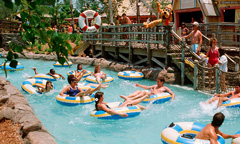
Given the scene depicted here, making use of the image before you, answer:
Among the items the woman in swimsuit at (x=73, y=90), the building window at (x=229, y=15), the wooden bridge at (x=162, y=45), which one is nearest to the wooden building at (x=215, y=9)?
the building window at (x=229, y=15)

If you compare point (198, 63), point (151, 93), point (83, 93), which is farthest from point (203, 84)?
point (83, 93)

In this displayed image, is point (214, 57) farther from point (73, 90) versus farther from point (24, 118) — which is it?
point (24, 118)

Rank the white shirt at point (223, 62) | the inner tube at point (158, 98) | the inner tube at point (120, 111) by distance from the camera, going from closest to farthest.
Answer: the inner tube at point (120, 111)
the inner tube at point (158, 98)
the white shirt at point (223, 62)

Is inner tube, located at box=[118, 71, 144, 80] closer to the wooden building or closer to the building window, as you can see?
the wooden building

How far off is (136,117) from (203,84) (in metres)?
3.53

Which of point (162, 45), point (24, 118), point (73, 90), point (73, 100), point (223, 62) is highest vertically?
point (162, 45)

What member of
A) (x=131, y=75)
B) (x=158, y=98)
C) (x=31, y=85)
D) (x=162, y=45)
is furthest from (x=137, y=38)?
(x=158, y=98)

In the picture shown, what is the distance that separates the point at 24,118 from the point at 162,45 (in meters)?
9.66

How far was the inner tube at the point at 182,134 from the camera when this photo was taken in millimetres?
5159

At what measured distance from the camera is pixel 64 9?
4597 centimetres

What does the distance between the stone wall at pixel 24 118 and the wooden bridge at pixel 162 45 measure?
6322mm

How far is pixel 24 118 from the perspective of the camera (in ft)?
19.0

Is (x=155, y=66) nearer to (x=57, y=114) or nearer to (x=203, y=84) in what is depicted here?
(x=203, y=84)

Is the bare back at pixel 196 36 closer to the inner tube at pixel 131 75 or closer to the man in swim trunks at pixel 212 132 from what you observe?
the inner tube at pixel 131 75
